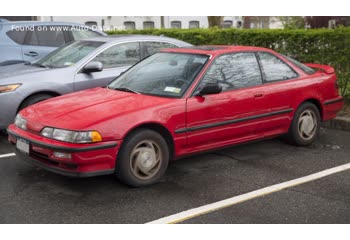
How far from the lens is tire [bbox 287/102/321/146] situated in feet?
20.2

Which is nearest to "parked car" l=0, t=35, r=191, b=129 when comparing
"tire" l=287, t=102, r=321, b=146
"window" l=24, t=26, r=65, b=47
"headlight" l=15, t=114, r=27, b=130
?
"headlight" l=15, t=114, r=27, b=130

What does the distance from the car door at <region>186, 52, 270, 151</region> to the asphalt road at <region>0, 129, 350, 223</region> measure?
1.28 ft

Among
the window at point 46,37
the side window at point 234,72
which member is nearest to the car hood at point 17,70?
the window at point 46,37

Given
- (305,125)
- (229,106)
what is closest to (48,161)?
(229,106)

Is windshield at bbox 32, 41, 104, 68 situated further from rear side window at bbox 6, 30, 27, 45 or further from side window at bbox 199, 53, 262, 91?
side window at bbox 199, 53, 262, 91

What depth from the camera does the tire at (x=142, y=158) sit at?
14.9 feet

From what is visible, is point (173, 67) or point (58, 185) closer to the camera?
point (58, 185)

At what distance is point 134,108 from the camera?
472 cm

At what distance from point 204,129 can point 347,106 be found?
4156mm

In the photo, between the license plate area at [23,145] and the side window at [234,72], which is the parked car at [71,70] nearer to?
the license plate area at [23,145]

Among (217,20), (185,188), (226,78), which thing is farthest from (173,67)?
(217,20)

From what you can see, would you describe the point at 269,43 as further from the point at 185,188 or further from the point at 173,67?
the point at 185,188

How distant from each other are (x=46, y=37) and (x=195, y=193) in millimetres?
5786

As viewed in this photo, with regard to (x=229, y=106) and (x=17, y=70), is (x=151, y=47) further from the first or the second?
(x=229, y=106)
